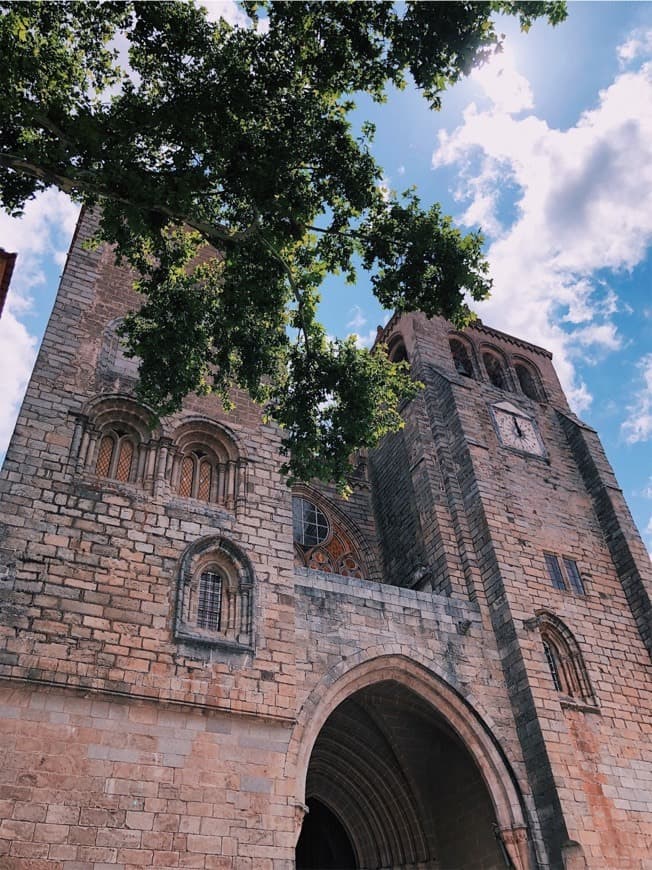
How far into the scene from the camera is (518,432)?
1622 cm

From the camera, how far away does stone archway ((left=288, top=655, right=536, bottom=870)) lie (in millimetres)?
10703

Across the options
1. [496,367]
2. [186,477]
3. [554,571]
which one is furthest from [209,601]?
[496,367]

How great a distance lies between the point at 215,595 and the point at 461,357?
11.2m

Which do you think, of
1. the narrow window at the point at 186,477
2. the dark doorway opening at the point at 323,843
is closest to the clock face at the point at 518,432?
the narrow window at the point at 186,477

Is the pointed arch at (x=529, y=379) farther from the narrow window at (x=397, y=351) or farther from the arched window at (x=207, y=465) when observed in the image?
the arched window at (x=207, y=465)

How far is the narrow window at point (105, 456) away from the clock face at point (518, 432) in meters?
8.80

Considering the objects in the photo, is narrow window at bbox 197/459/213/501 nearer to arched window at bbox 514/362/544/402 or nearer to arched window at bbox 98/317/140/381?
arched window at bbox 98/317/140/381

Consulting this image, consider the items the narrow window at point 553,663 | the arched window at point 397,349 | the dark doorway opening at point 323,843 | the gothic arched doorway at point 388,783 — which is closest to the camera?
the gothic arched doorway at point 388,783

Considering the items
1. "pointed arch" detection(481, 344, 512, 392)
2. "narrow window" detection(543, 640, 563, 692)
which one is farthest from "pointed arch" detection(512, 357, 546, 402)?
"narrow window" detection(543, 640, 563, 692)

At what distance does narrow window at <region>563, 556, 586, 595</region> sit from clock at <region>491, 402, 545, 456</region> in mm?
2827

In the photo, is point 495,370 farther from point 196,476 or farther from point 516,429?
point 196,476

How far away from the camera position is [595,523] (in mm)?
15078

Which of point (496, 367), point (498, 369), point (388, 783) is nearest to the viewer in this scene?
point (388, 783)

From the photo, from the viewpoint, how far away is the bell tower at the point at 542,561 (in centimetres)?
1061
